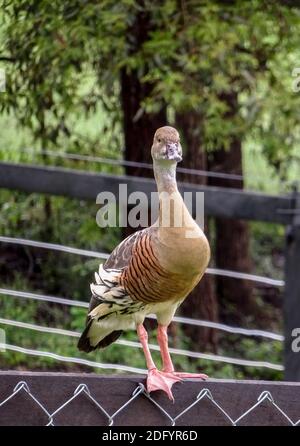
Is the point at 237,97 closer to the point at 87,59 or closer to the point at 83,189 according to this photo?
the point at 87,59

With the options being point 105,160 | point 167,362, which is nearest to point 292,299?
point 105,160

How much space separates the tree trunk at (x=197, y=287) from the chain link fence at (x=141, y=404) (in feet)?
12.4

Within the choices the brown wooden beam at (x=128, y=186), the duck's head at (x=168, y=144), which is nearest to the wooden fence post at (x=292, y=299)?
the brown wooden beam at (x=128, y=186)

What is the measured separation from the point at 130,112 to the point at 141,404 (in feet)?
11.8

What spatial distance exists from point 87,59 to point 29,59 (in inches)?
29.3

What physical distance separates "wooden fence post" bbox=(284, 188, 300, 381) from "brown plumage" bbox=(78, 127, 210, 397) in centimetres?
158

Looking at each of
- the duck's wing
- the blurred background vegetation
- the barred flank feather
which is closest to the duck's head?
the duck's wing

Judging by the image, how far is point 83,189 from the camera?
17.6ft

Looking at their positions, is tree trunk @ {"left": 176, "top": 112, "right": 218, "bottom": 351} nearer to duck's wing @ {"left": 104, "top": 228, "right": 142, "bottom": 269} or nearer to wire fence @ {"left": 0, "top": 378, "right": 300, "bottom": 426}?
duck's wing @ {"left": 104, "top": 228, "right": 142, "bottom": 269}

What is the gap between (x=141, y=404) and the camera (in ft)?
9.84

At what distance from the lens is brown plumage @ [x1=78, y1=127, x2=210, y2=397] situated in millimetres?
3186

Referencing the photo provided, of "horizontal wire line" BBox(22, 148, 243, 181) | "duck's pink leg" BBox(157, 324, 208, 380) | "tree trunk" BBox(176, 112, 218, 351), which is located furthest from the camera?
"tree trunk" BBox(176, 112, 218, 351)

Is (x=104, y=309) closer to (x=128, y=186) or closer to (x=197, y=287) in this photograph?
(x=128, y=186)
